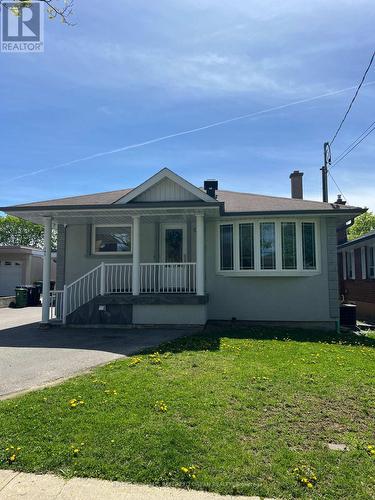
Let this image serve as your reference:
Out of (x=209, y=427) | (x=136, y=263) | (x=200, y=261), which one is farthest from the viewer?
(x=136, y=263)

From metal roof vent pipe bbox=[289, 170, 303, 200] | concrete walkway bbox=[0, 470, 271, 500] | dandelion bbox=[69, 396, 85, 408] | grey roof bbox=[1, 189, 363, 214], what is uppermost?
metal roof vent pipe bbox=[289, 170, 303, 200]

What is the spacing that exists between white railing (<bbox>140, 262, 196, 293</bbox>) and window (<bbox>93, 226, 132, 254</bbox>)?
145 centimetres

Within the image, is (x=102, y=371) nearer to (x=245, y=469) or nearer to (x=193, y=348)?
(x=193, y=348)

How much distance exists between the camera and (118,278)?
12977mm

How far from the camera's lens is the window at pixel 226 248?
1237 cm

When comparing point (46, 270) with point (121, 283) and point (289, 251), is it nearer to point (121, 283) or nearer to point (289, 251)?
point (121, 283)

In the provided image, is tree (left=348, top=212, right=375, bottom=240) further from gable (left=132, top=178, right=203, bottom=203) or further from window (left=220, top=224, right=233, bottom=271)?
gable (left=132, top=178, right=203, bottom=203)

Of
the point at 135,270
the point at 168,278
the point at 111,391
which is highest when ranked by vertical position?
the point at 135,270

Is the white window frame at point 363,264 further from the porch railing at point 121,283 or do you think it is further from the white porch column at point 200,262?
the white porch column at point 200,262

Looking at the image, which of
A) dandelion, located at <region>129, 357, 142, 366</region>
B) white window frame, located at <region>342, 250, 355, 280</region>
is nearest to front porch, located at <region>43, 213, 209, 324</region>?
dandelion, located at <region>129, 357, 142, 366</region>

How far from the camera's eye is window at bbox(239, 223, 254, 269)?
478 inches

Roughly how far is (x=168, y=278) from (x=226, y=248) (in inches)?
80.0

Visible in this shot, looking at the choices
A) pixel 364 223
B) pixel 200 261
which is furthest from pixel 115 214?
pixel 364 223

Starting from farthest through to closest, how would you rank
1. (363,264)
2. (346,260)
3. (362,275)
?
(346,260)
(362,275)
(363,264)
